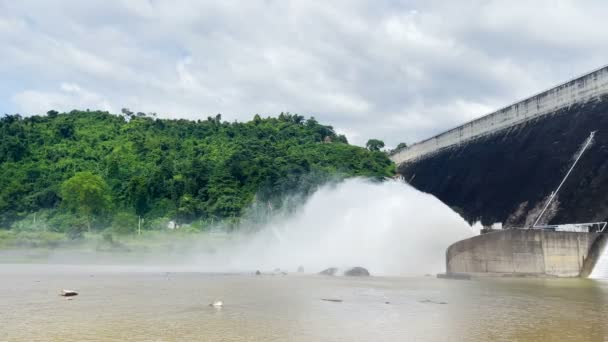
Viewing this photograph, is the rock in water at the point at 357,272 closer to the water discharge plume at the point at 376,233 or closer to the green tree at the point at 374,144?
the water discharge plume at the point at 376,233

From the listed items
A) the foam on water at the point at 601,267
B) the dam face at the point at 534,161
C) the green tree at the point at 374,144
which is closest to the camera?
the foam on water at the point at 601,267

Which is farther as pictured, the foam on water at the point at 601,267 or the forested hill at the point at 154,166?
the forested hill at the point at 154,166

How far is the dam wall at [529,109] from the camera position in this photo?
39281mm

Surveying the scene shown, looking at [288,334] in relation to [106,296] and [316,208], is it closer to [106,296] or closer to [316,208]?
[106,296]

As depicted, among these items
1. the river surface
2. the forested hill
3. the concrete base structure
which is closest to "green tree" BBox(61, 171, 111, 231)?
the forested hill

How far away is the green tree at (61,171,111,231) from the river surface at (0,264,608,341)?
4640 centimetres

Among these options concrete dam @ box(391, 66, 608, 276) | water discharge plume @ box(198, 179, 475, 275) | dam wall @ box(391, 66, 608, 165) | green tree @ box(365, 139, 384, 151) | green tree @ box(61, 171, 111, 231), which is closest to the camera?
concrete dam @ box(391, 66, 608, 276)

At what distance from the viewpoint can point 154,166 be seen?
8456 centimetres

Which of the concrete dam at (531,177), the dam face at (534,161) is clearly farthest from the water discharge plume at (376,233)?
the dam face at (534,161)

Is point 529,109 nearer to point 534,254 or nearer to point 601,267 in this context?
point 601,267

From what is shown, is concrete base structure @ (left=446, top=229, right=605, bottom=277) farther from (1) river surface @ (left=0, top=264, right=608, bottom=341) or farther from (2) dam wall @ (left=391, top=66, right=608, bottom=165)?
(2) dam wall @ (left=391, top=66, right=608, bottom=165)

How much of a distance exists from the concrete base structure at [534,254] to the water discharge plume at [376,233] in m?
3.63

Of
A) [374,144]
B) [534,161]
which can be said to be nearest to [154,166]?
[374,144]

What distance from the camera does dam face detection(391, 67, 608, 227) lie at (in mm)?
33531
